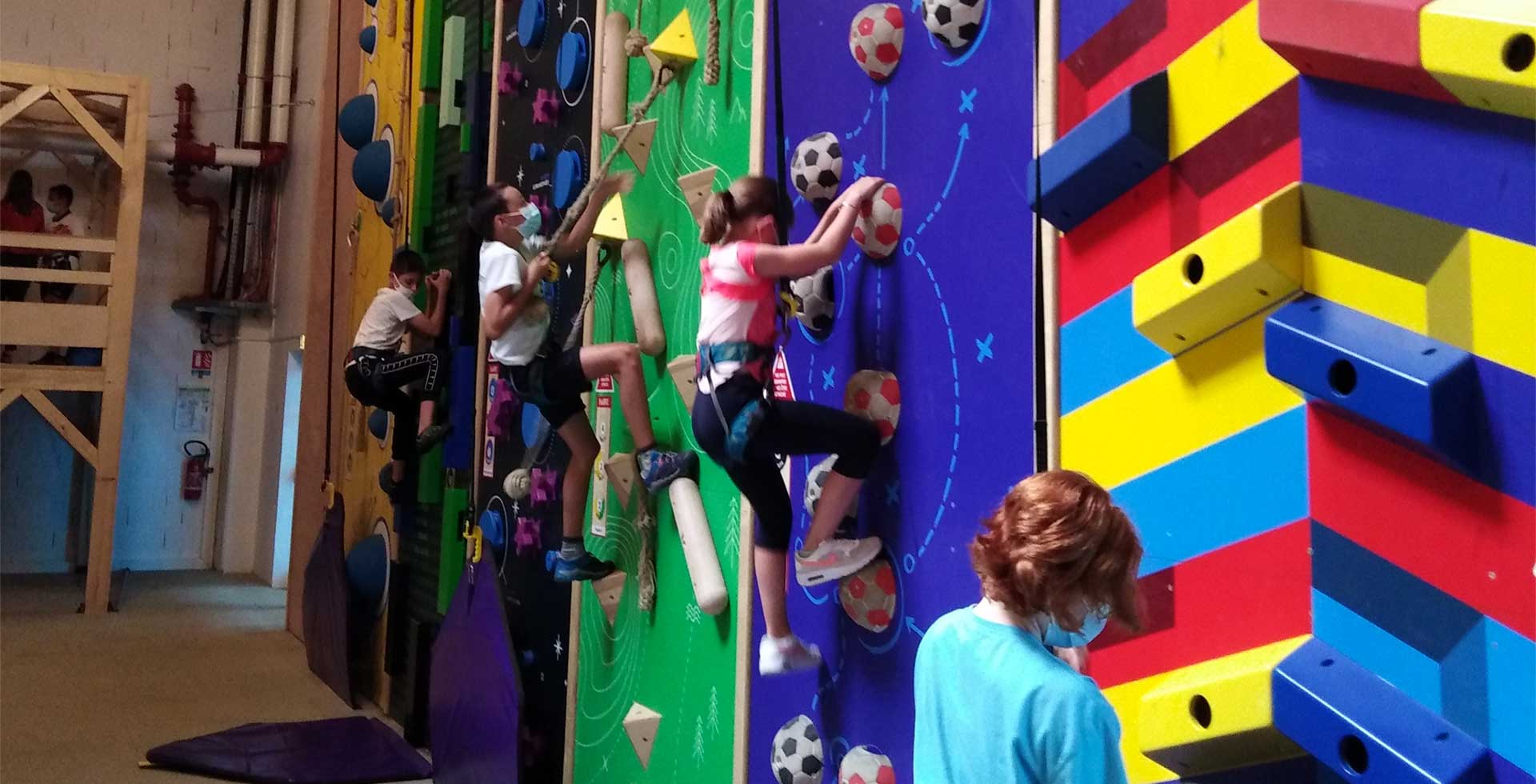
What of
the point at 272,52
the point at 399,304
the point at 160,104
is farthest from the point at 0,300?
the point at 399,304

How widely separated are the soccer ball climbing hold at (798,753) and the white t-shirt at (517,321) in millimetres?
1271

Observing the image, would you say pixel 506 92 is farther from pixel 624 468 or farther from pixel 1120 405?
pixel 1120 405

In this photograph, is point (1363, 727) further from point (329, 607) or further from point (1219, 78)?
point (329, 607)

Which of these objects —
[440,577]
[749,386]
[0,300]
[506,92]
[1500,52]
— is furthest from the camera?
[0,300]

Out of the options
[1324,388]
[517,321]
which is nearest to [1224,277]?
[1324,388]

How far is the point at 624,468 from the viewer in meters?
3.12

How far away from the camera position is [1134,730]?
65.2 inches

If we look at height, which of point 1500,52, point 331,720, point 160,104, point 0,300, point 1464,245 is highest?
point 160,104

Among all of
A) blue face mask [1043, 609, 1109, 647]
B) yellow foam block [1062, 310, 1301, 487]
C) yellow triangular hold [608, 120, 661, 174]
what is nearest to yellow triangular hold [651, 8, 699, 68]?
yellow triangular hold [608, 120, 661, 174]

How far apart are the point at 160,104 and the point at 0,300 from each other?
1.81 metres

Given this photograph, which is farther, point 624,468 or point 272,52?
point 272,52

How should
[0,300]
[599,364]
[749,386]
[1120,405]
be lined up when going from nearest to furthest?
1. [1120,405]
2. [749,386]
3. [599,364]
4. [0,300]

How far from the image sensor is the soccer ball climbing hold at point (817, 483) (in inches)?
89.8

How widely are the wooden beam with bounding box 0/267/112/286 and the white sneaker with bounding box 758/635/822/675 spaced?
5.96 metres
